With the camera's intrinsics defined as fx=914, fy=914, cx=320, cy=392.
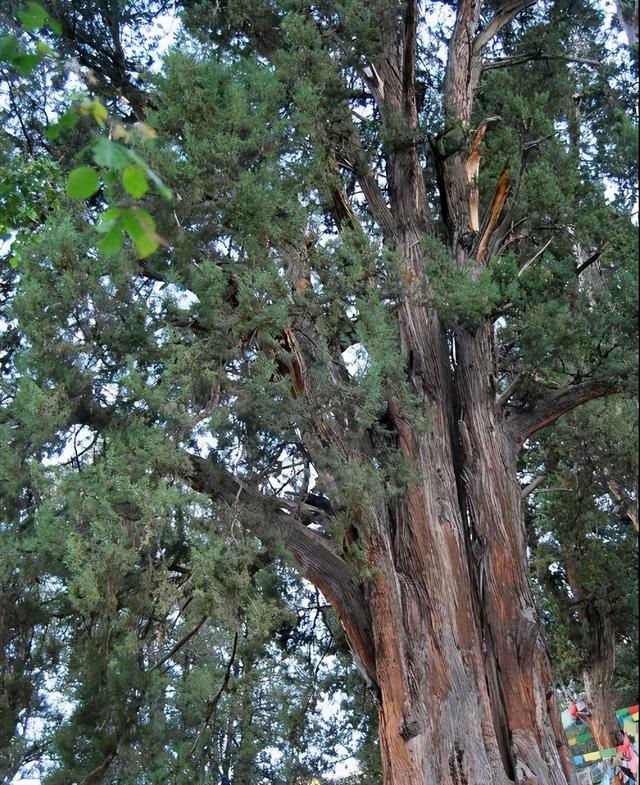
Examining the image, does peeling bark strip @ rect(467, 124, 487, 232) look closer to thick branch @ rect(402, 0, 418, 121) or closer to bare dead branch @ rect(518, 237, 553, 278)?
thick branch @ rect(402, 0, 418, 121)

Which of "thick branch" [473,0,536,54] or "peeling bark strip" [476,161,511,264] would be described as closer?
"peeling bark strip" [476,161,511,264]

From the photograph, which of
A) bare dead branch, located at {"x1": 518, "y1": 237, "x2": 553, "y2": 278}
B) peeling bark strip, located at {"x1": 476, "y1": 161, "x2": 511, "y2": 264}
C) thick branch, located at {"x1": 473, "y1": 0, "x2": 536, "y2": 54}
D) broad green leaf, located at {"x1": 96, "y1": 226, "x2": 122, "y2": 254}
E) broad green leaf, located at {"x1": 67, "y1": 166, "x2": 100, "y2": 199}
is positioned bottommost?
broad green leaf, located at {"x1": 96, "y1": 226, "x2": 122, "y2": 254}

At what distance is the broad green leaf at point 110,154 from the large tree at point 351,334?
9.35 ft

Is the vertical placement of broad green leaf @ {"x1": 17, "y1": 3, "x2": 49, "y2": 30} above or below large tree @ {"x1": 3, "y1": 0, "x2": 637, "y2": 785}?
below

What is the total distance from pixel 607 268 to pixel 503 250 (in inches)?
69.4

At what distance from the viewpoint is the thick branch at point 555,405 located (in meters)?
6.77

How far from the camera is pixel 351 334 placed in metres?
6.60

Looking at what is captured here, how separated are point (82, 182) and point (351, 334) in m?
4.69

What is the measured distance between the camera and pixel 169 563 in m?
5.68

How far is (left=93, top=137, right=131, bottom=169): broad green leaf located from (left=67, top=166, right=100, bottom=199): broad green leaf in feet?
0.42

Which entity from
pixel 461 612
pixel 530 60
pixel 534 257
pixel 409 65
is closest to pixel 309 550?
pixel 461 612

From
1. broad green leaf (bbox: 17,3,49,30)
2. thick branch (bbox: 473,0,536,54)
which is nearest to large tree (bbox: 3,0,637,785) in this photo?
thick branch (bbox: 473,0,536,54)

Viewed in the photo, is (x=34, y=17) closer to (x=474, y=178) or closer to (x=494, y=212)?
(x=494, y=212)

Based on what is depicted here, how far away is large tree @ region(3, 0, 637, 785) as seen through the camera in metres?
5.59
